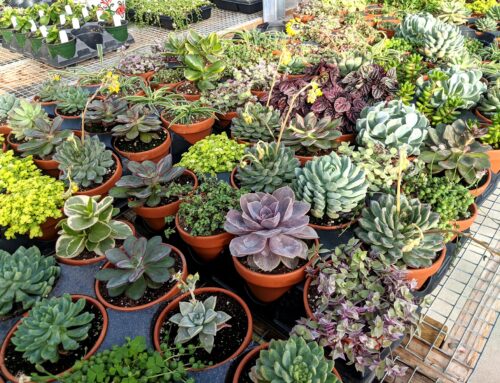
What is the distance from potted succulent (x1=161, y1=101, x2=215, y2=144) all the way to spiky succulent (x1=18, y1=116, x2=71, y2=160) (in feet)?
2.15

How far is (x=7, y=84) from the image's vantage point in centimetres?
366

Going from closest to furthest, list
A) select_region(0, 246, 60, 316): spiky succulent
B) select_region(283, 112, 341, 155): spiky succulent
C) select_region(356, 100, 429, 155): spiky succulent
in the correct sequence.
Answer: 1. select_region(0, 246, 60, 316): spiky succulent
2. select_region(356, 100, 429, 155): spiky succulent
3. select_region(283, 112, 341, 155): spiky succulent

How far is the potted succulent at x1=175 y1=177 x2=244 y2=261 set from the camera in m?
1.72

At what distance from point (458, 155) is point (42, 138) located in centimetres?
236

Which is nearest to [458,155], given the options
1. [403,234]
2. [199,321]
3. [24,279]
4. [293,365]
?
[403,234]

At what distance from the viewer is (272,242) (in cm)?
150

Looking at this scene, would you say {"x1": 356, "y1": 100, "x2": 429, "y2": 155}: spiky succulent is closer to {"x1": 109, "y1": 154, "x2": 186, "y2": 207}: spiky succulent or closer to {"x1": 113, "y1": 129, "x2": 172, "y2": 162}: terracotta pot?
{"x1": 109, "y1": 154, "x2": 186, "y2": 207}: spiky succulent

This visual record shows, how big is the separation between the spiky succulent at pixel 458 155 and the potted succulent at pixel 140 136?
5.12ft

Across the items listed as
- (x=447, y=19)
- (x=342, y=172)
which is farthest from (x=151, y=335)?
(x=447, y=19)

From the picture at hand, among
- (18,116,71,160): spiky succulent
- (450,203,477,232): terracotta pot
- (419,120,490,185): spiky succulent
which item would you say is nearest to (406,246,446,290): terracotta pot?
(450,203,477,232): terracotta pot

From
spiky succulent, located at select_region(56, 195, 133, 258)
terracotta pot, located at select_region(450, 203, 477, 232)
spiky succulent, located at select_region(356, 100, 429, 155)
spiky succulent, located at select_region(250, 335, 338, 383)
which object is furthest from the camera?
spiky succulent, located at select_region(356, 100, 429, 155)

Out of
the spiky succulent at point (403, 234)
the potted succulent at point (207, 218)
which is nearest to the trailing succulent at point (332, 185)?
the spiky succulent at point (403, 234)

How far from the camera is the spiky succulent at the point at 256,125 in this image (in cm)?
228

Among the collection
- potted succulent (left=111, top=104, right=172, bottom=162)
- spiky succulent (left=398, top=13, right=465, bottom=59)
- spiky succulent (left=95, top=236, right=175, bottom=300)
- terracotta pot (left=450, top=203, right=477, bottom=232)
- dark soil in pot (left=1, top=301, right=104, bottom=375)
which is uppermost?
spiky succulent (left=398, top=13, right=465, bottom=59)
